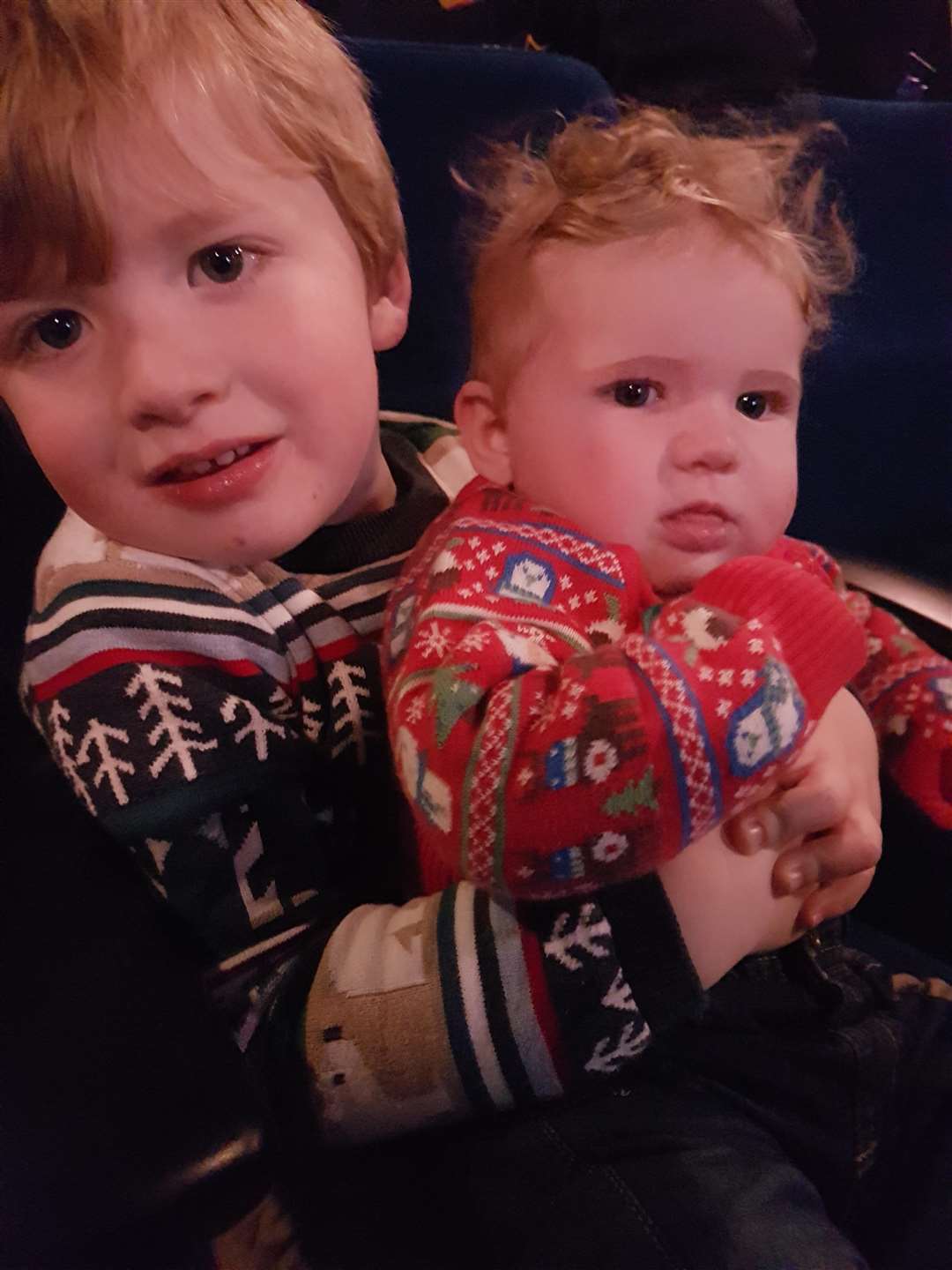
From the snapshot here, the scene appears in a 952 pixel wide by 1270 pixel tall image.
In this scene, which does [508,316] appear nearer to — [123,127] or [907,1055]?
[123,127]

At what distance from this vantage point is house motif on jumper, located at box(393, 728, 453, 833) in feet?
1.74

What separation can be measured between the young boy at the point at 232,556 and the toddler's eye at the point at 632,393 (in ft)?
0.60

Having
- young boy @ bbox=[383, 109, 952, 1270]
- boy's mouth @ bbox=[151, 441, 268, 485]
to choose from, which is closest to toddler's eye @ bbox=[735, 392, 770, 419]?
young boy @ bbox=[383, 109, 952, 1270]

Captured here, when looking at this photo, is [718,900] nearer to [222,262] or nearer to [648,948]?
[648,948]

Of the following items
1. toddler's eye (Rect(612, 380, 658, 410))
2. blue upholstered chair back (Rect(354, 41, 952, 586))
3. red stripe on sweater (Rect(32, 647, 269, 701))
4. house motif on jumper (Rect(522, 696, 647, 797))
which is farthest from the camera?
blue upholstered chair back (Rect(354, 41, 952, 586))

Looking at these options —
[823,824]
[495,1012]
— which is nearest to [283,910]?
[495,1012]

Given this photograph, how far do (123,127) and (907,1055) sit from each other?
0.87m

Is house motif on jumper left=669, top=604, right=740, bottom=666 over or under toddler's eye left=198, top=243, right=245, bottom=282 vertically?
under

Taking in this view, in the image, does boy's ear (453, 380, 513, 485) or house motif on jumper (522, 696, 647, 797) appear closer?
house motif on jumper (522, 696, 647, 797)

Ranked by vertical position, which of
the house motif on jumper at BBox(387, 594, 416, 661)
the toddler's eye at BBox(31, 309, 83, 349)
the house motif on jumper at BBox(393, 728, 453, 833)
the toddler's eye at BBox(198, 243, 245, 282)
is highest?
the toddler's eye at BBox(198, 243, 245, 282)

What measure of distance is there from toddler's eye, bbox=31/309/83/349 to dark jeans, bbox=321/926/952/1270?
0.57 metres

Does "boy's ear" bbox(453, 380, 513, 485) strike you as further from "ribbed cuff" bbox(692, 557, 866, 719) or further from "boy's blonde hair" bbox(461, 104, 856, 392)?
"ribbed cuff" bbox(692, 557, 866, 719)

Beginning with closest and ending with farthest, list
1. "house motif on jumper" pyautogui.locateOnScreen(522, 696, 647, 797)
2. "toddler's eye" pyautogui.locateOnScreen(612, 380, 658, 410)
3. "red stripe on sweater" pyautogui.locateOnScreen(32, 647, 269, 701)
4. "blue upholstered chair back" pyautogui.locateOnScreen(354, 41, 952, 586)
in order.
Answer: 1. "house motif on jumper" pyautogui.locateOnScreen(522, 696, 647, 797)
2. "red stripe on sweater" pyautogui.locateOnScreen(32, 647, 269, 701)
3. "toddler's eye" pyautogui.locateOnScreen(612, 380, 658, 410)
4. "blue upholstered chair back" pyautogui.locateOnScreen(354, 41, 952, 586)

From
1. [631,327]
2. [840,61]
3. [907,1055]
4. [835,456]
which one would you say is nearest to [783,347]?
[631,327]
